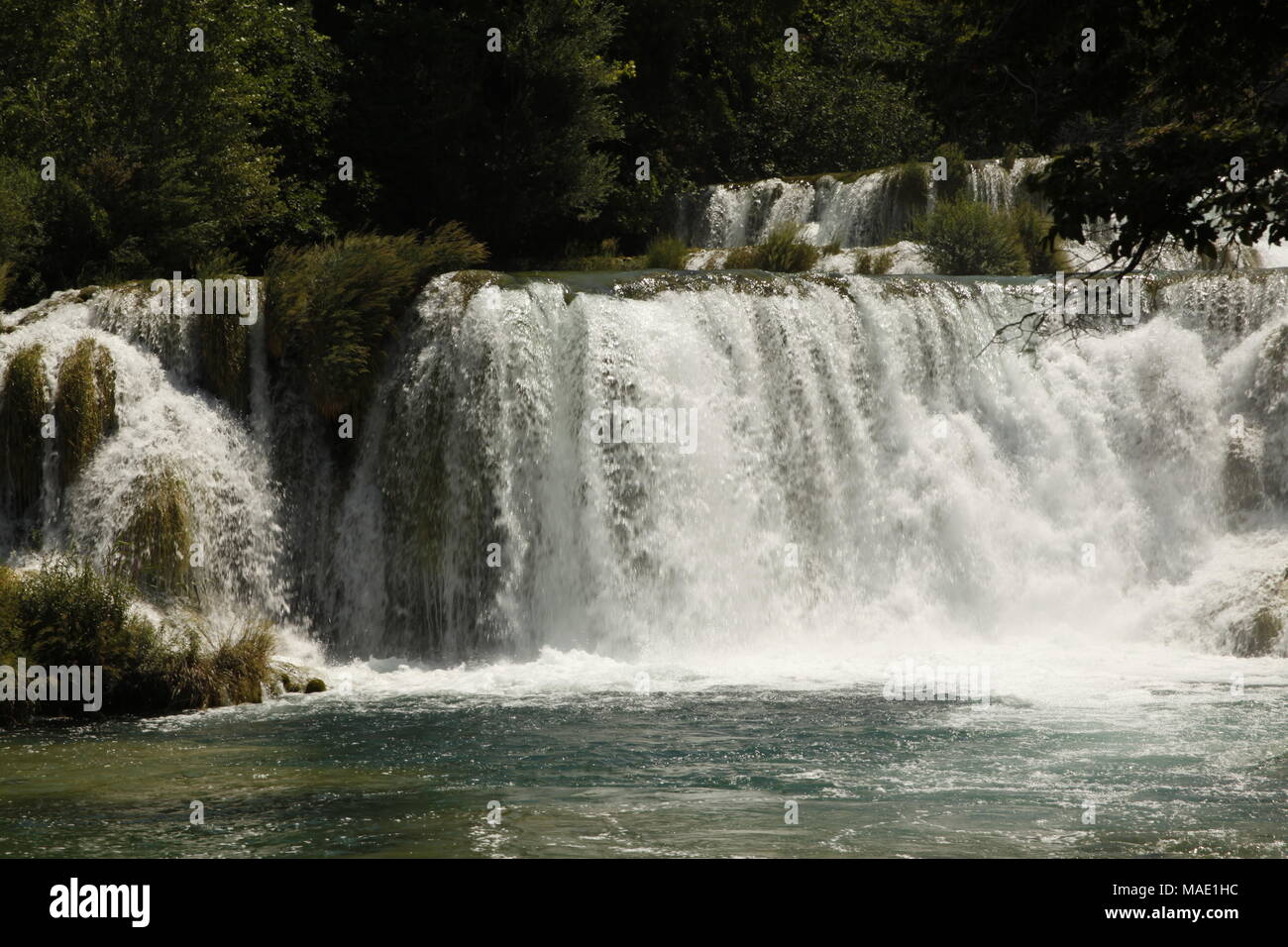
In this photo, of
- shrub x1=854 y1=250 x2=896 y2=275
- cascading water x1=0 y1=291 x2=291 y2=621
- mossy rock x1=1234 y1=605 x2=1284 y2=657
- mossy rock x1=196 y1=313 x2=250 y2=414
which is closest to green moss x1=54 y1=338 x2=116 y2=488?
cascading water x1=0 y1=291 x2=291 y2=621

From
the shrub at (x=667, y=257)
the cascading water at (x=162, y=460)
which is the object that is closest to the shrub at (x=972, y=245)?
the shrub at (x=667, y=257)

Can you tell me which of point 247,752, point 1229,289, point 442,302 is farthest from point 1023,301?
point 247,752

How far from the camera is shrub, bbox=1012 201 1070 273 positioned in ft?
86.1

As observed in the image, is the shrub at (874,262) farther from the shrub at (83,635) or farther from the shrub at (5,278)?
the shrub at (83,635)

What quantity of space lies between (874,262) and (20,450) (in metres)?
14.2

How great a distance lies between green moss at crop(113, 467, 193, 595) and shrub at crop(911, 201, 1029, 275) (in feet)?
45.1

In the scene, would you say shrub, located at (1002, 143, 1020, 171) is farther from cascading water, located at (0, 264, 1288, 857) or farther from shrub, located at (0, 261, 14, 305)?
shrub, located at (0, 261, 14, 305)

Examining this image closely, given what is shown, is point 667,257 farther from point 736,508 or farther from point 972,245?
point 736,508

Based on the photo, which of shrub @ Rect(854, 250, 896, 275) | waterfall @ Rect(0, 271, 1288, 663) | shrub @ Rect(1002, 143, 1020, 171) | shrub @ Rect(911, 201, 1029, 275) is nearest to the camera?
waterfall @ Rect(0, 271, 1288, 663)

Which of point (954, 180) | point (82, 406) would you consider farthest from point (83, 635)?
point (954, 180)

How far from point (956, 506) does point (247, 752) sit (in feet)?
32.4
